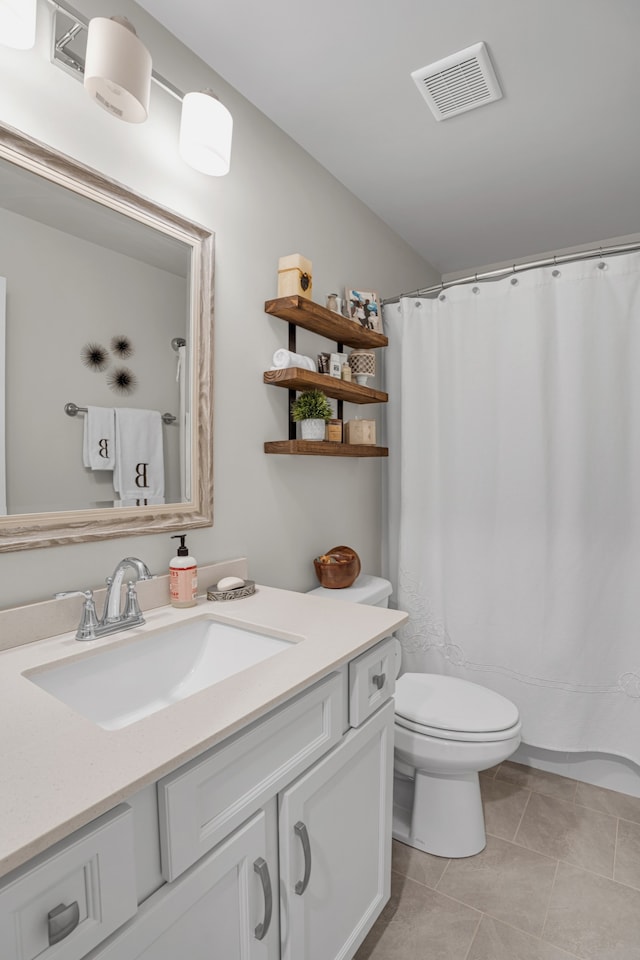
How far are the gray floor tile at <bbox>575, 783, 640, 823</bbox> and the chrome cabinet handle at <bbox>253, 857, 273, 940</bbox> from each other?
1553 mm

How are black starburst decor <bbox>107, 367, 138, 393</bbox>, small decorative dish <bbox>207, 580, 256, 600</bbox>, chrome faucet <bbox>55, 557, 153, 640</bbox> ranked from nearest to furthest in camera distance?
chrome faucet <bbox>55, 557, 153, 640</bbox>
black starburst decor <bbox>107, 367, 138, 393</bbox>
small decorative dish <bbox>207, 580, 256, 600</bbox>

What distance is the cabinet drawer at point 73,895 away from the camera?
0.52 m

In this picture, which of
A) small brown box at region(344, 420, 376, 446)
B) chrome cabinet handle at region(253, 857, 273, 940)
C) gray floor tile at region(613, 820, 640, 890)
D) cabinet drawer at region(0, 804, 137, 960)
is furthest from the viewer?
small brown box at region(344, 420, 376, 446)

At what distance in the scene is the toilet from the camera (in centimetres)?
154

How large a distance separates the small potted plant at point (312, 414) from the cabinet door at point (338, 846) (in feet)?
2.98

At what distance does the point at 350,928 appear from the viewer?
116 centimetres

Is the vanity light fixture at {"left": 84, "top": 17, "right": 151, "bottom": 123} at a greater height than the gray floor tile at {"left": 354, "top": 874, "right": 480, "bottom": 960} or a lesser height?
greater

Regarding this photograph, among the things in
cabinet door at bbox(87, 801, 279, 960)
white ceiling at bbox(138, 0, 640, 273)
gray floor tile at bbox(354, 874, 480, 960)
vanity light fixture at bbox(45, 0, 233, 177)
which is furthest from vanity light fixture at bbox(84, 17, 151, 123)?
gray floor tile at bbox(354, 874, 480, 960)

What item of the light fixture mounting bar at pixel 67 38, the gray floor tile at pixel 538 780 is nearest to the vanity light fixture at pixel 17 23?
Answer: the light fixture mounting bar at pixel 67 38

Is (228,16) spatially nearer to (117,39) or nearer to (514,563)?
(117,39)

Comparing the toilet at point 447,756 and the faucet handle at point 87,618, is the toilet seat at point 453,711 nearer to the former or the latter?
the toilet at point 447,756

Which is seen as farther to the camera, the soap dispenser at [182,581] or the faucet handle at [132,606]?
the soap dispenser at [182,581]

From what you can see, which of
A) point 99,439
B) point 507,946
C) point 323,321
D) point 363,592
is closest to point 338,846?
point 507,946

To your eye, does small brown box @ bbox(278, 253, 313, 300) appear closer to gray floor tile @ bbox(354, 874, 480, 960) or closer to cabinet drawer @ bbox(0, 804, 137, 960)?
cabinet drawer @ bbox(0, 804, 137, 960)
